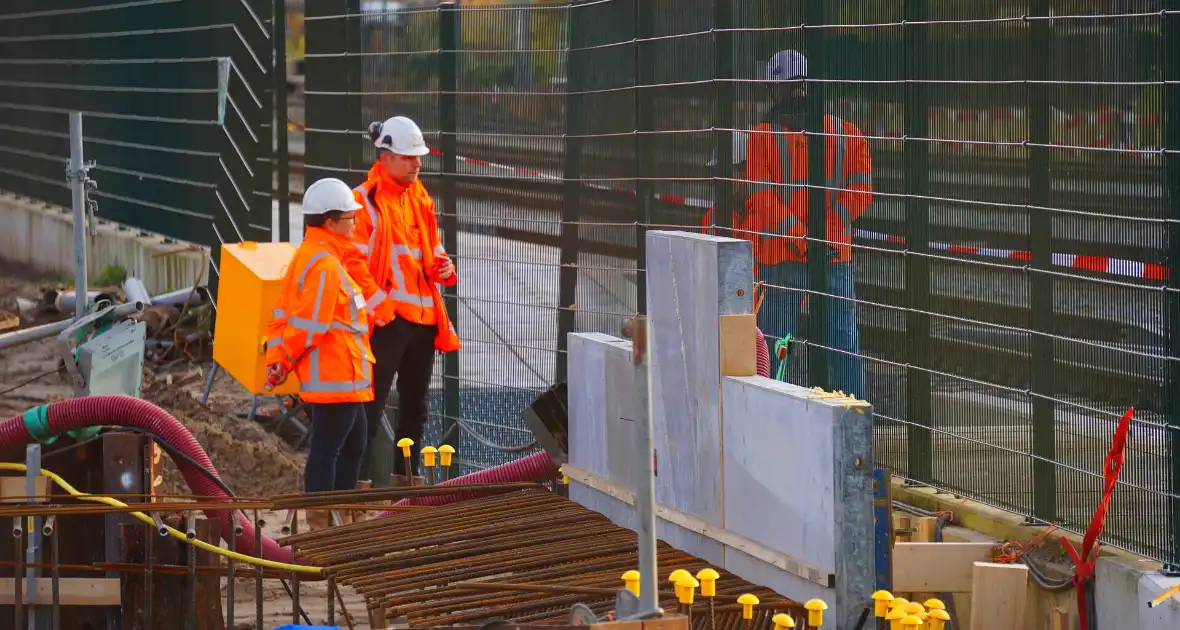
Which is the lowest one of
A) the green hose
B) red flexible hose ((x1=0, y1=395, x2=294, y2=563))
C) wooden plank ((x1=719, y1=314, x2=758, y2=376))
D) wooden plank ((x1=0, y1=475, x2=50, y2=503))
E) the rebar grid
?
the rebar grid

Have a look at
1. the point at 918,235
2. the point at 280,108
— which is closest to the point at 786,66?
the point at 918,235

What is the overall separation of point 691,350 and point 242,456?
5852mm

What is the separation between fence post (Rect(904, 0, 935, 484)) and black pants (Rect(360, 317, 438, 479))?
129 inches

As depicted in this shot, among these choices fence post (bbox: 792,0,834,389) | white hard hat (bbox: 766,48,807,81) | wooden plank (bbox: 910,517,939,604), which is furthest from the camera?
white hard hat (bbox: 766,48,807,81)

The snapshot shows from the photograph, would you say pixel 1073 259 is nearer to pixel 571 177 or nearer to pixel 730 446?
pixel 730 446

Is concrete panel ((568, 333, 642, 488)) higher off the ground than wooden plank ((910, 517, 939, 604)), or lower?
higher

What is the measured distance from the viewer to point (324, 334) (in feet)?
29.9

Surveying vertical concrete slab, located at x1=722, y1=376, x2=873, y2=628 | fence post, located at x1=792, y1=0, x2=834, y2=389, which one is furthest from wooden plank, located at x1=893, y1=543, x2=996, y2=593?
fence post, located at x1=792, y1=0, x2=834, y2=389

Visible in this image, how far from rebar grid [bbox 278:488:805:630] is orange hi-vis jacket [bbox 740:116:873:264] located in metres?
1.64

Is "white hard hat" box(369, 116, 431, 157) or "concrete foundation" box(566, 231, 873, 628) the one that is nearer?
"concrete foundation" box(566, 231, 873, 628)

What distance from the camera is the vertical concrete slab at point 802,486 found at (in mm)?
6090

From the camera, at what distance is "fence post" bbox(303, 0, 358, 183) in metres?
12.6

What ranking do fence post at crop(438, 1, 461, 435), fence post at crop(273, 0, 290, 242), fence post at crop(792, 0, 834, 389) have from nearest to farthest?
fence post at crop(792, 0, 834, 389)
fence post at crop(438, 1, 461, 435)
fence post at crop(273, 0, 290, 242)

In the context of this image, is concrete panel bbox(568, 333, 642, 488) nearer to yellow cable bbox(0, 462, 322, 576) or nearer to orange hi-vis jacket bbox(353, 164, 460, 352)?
yellow cable bbox(0, 462, 322, 576)
